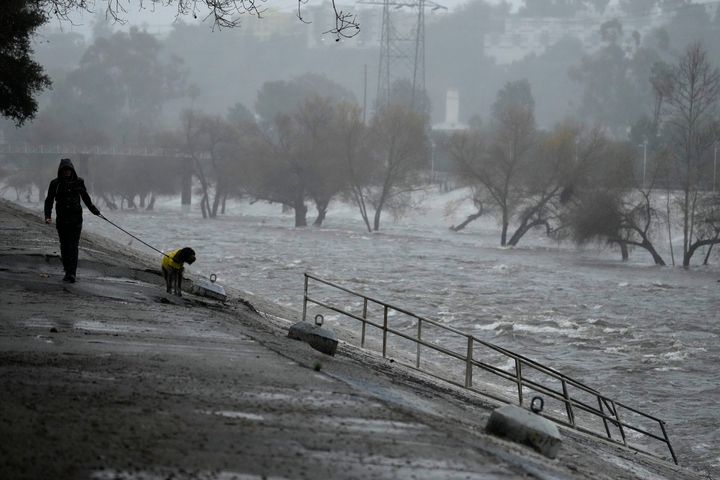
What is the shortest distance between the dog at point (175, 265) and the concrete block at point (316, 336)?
2.11 metres

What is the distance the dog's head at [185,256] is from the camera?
16000 millimetres

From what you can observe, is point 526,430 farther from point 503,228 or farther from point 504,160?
point 504,160

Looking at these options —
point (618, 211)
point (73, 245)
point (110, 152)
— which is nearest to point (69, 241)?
point (73, 245)

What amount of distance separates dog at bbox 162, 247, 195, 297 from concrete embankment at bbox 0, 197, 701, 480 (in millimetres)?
1024

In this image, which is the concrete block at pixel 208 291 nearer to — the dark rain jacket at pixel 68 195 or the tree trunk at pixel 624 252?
the dark rain jacket at pixel 68 195

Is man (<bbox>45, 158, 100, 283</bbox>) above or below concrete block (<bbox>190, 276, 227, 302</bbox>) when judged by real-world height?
above

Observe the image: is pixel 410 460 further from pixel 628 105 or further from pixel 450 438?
pixel 628 105

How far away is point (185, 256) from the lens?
52.9 feet

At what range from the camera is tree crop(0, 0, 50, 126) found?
26.2 metres

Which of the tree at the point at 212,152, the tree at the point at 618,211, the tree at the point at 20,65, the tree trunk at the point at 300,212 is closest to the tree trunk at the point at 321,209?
the tree trunk at the point at 300,212

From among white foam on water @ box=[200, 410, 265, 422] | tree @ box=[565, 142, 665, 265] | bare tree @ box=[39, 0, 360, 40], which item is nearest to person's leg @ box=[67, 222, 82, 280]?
bare tree @ box=[39, 0, 360, 40]

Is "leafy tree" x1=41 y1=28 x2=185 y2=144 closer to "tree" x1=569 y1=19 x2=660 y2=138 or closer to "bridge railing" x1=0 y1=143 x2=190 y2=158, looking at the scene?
"bridge railing" x1=0 y1=143 x2=190 y2=158

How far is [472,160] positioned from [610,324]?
4158 centimetres

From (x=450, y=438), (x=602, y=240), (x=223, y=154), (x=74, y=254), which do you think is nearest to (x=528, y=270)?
(x=602, y=240)
